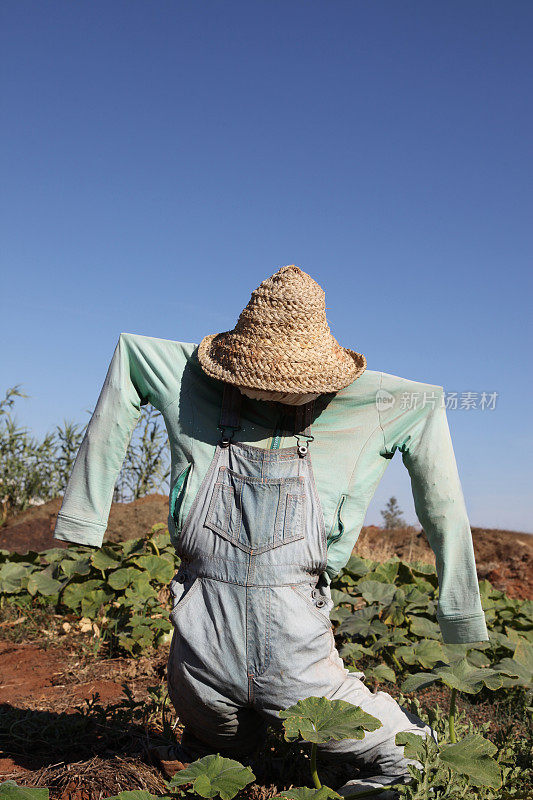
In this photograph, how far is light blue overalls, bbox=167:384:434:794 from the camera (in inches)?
82.0

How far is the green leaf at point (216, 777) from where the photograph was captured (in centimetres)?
176

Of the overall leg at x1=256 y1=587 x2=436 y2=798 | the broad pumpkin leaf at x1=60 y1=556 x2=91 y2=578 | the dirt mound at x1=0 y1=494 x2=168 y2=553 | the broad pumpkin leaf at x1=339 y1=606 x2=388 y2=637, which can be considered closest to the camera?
the overall leg at x1=256 y1=587 x2=436 y2=798

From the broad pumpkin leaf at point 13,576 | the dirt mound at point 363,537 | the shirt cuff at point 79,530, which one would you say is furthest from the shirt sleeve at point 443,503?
the dirt mound at point 363,537

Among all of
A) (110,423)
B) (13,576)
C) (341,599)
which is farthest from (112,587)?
(110,423)

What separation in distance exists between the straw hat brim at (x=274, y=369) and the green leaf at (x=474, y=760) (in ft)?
3.67

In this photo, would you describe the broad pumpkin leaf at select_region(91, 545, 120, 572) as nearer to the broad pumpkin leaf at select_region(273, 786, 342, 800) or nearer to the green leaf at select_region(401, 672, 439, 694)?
the green leaf at select_region(401, 672, 439, 694)

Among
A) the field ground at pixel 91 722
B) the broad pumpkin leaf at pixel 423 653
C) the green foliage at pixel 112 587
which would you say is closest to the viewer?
the field ground at pixel 91 722

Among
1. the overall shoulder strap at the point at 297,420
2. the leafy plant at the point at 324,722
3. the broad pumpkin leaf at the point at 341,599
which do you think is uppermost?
the overall shoulder strap at the point at 297,420

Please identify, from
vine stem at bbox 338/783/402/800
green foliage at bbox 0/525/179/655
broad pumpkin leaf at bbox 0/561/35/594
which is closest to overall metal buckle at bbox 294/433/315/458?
vine stem at bbox 338/783/402/800

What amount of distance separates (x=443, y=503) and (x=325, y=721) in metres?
0.88

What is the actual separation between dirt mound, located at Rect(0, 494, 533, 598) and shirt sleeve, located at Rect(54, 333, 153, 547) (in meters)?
3.39

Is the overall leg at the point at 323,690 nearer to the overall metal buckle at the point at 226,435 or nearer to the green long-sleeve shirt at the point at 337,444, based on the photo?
the green long-sleeve shirt at the point at 337,444

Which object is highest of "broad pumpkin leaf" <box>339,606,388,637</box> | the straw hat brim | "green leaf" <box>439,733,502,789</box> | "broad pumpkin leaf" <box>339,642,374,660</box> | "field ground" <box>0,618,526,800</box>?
the straw hat brim

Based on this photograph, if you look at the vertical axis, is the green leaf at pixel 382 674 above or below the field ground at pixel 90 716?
above
